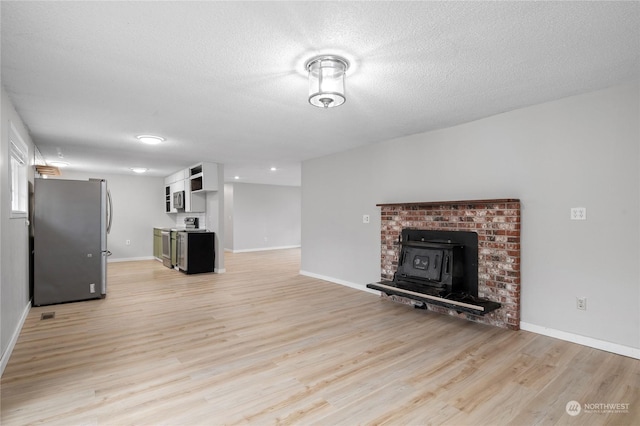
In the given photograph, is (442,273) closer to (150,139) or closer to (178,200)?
(150,139)

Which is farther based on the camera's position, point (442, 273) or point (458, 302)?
point (442, 273)

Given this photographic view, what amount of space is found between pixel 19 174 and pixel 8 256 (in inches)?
65.7

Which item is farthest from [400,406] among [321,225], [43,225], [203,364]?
[43,225]

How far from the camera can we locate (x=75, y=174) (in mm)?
7816

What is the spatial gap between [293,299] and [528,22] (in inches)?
150

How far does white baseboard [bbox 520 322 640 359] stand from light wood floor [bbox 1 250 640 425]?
0.31ft

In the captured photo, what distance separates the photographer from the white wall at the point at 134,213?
27.2 feet

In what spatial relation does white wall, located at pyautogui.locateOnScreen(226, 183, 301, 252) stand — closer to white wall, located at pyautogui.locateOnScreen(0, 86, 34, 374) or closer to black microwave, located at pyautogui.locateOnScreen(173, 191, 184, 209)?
black microwave, located at pyautogui.locateOnScreen(173, 191, 184, 209)

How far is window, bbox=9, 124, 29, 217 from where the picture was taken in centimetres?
328

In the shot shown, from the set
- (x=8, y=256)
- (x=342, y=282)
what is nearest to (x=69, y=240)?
(x=8, y=256)
